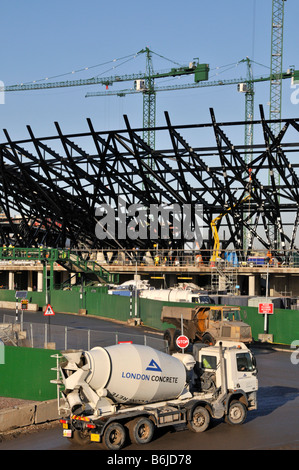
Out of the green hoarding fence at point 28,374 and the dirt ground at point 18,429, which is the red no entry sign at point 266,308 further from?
the dirt ground at point 18,429

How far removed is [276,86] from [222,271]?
76.6 metres

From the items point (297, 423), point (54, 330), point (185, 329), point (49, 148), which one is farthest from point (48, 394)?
point (49, 148)

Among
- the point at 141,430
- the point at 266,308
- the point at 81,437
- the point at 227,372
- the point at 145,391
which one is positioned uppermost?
the point at 266,308

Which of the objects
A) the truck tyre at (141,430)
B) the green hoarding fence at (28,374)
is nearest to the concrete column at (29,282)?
the green hoarding fence at (28,374)

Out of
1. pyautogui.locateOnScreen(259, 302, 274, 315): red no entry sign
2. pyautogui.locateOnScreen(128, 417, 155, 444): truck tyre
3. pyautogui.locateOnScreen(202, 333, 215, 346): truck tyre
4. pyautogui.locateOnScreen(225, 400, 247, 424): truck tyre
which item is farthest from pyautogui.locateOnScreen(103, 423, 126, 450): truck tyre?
pyautogui.locateOnScreen(259, 302, 274, 315): red no entry sign

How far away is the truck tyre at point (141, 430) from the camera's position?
1538 centimetres

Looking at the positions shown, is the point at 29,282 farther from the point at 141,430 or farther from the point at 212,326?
the point at 141,430

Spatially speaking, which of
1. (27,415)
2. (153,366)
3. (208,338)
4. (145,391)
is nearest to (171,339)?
(208,338)

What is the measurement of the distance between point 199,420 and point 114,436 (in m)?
2.74

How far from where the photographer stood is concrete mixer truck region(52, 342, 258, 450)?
15.1 meters

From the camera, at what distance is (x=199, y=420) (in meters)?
16.8

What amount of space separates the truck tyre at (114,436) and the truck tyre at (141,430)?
12.4 inches

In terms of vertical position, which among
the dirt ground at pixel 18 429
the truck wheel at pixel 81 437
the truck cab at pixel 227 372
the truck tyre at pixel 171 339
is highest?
the truck cab at pixel 227 372

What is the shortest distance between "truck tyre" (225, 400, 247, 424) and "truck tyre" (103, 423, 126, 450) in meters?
3.58
